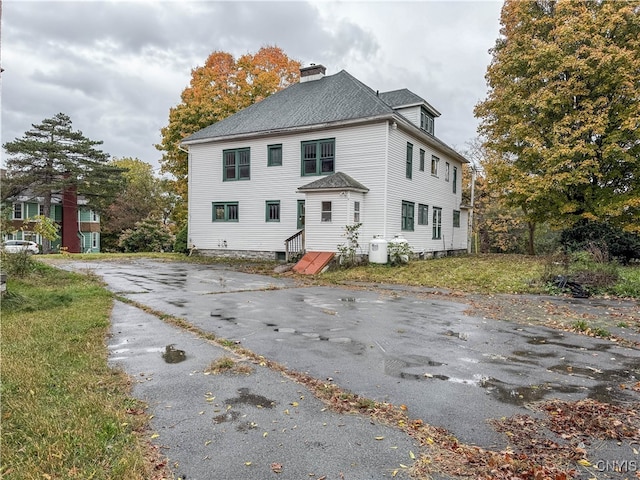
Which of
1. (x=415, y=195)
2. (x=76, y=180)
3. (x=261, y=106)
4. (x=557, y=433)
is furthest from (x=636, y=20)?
(x=76, y=180)

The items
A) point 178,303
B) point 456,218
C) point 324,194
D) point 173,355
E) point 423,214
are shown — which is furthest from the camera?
point 456,218

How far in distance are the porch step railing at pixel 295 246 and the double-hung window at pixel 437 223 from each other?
7971mm

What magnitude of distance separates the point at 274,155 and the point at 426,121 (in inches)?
331

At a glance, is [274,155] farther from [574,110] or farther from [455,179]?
[574,110]

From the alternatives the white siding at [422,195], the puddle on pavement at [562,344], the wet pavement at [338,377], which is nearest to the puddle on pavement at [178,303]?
the wet pavement at [338,377]

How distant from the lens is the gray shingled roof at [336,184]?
1653 cm

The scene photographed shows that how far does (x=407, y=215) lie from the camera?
62.7 feet

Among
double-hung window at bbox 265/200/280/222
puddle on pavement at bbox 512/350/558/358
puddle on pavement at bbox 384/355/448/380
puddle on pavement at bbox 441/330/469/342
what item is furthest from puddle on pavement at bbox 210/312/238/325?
double-hung window at bbox 265/200/280/222

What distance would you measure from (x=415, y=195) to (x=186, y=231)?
13.7 m

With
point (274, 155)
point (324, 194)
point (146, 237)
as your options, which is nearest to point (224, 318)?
point (324, 194)

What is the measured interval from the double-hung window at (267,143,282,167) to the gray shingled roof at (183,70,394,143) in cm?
85

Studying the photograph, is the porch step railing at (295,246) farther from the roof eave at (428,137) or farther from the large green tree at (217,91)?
the large green tree at (217,91)

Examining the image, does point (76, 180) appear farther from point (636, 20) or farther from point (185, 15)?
point (636, 20)

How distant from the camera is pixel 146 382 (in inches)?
170
